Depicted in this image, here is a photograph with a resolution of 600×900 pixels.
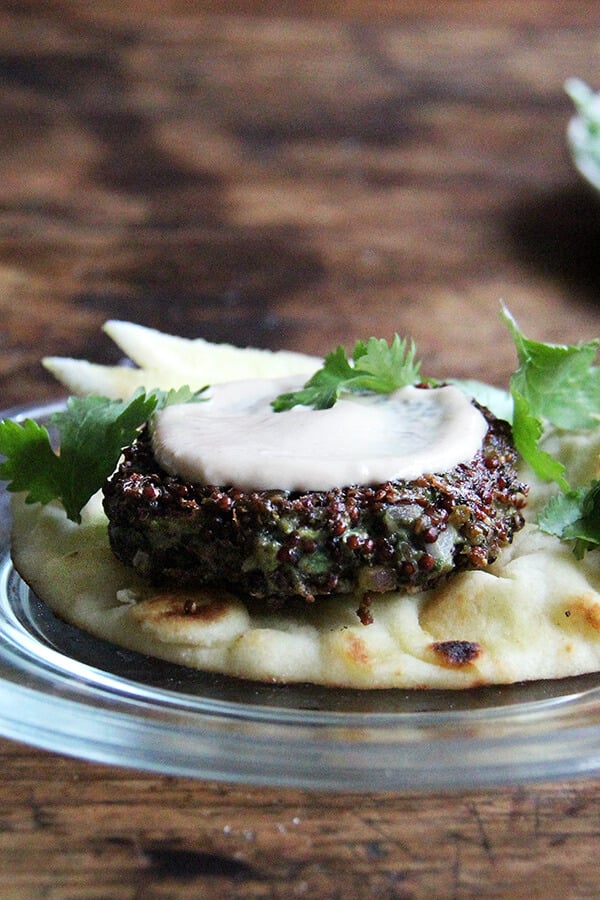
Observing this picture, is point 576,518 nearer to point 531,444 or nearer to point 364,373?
point 531,444

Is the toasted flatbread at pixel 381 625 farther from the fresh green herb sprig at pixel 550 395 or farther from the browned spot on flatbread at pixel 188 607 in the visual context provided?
the fresh green herb sprig at pixel 550 395

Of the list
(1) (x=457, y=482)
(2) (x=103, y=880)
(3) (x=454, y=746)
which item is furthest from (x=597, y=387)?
(2) (x=103, y=880)

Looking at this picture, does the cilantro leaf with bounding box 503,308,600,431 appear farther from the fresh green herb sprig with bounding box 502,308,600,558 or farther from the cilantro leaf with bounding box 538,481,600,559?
the cilantro leaf with bounding box 538,481,600,559

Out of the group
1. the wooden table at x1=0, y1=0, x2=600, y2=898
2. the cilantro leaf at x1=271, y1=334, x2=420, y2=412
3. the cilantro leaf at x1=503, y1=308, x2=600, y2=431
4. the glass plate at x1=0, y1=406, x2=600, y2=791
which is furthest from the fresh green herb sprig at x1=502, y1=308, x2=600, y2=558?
the wooden table at x1=0, y1=0, x2=600, y2=898

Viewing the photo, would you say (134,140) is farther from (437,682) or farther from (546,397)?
(437,682)

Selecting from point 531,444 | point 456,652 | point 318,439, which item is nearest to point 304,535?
point 318,439

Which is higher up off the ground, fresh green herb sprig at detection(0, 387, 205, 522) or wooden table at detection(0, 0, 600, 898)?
fresh green herb sprig at detection(0, 387, 205, 522)
